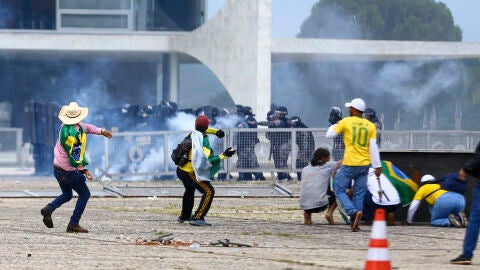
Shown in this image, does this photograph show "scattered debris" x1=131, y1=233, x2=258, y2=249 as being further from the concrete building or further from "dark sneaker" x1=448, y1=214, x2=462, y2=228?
the concrete building

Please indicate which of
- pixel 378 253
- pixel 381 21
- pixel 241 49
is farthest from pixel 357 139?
pixel 381 21

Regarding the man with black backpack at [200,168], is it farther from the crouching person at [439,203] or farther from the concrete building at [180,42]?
the concrete building at [180,42]

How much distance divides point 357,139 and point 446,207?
5.01 ft

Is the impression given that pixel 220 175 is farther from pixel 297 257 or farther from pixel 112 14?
pixel 112 14

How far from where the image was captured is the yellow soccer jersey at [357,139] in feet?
49.9

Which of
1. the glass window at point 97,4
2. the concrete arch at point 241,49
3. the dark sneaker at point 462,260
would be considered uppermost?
the glass window at point 97,4

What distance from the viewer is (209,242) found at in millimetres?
13539

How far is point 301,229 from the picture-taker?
15.6 m

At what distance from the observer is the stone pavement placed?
37.7 feet

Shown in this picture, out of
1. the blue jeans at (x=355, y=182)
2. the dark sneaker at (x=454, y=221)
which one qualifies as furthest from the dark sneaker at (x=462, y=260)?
the dark sneaker at (x=454, y=221)

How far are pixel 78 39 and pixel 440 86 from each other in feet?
48.9

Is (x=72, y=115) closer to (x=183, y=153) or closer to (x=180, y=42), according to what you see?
(x=183, y=153)

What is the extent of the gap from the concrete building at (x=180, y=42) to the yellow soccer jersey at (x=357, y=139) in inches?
1044

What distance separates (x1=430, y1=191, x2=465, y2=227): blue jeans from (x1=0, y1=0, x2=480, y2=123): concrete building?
1020 inches
